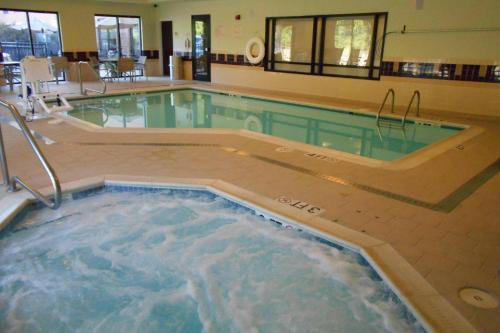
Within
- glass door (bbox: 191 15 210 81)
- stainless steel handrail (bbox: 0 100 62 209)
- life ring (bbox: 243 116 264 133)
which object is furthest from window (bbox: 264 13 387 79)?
stainless steel handrail (bbox: 0 100 62 209)

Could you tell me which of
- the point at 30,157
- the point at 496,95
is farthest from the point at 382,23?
the point at 30,157

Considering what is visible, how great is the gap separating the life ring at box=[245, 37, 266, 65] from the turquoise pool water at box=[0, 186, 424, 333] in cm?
758

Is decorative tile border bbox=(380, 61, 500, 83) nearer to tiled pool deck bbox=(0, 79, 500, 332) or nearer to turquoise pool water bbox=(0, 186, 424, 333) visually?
tiled pool deck bbox=(0, 79, 500, 332)

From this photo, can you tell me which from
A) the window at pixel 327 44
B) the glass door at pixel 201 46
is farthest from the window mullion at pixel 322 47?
the glass door at pixel 201 46

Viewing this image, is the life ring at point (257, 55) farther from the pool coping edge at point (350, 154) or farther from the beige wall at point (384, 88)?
the pool coping edge at point (350, 154)

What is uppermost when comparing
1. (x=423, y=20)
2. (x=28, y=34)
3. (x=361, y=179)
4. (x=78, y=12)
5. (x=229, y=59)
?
(x=78, y=12)

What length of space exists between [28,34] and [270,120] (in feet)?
26.9

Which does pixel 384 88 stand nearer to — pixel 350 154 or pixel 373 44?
pixel 373 44

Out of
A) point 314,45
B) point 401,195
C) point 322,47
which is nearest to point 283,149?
point 401,195

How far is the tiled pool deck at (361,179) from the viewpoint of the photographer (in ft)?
8.16

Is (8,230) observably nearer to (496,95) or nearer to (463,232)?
(463,232)

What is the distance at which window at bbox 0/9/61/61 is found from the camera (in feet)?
34.9

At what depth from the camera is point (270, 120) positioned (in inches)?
283

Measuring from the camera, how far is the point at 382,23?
8.10 m
